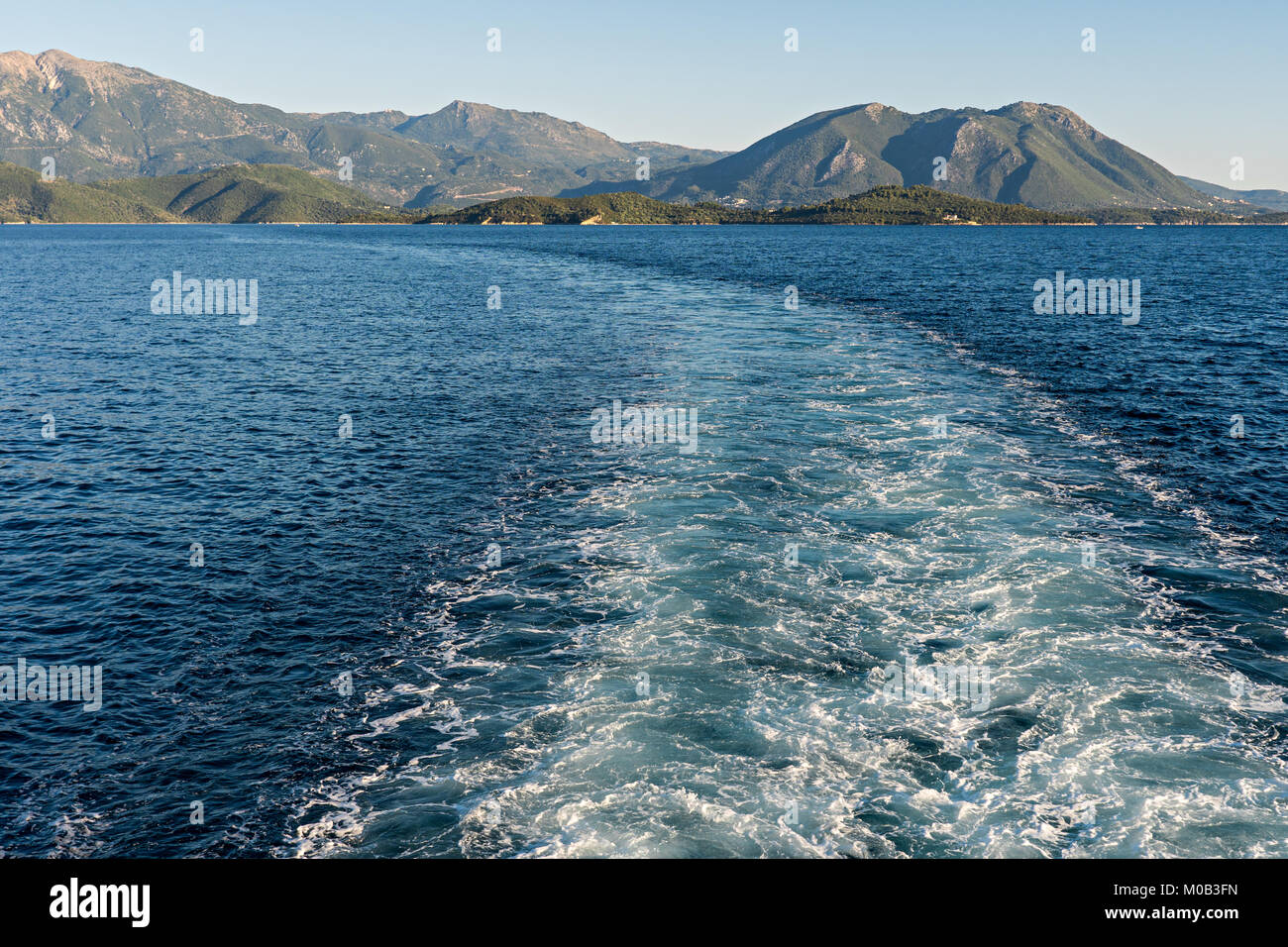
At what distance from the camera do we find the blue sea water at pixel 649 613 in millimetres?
19391

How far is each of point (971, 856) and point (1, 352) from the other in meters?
94.8

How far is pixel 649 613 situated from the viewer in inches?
1148

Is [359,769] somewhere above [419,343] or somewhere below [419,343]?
below

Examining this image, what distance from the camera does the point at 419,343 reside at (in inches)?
3337

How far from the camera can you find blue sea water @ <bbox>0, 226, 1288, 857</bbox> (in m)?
19.4

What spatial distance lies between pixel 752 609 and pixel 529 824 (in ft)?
41.8

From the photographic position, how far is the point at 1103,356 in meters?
73.6
